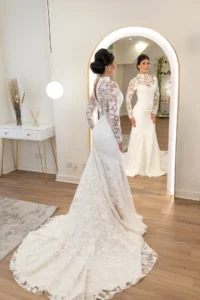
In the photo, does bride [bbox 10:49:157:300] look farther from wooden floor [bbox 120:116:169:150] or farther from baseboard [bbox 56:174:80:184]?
baseboard [bbox 56:174:80:184]

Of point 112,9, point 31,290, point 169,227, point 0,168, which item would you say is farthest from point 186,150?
point 0,168

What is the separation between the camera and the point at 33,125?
4117 mm

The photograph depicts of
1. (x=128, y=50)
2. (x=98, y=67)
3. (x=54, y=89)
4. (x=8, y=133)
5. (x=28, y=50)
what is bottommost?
(x=8, y=133)

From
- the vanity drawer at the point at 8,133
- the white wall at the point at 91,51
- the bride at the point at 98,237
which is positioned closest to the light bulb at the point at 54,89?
the white wall at the point at 91,51

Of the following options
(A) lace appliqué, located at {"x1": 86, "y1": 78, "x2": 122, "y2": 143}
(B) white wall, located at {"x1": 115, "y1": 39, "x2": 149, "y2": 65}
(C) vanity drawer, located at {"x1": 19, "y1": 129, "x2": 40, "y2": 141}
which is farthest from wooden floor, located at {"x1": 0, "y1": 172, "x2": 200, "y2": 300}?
(B) white wall, located at {"x1": 115, "y1": 39, "x2": 149, "y2": 65}

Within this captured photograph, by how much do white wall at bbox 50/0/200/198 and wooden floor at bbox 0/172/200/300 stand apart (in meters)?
0.33

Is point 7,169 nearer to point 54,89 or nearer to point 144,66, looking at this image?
point 54,89

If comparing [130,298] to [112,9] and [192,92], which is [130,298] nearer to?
[192,92]

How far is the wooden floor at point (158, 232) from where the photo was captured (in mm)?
1959

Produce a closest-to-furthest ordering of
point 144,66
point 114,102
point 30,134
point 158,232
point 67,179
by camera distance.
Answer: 1. point 114,102
2. point 158,232
3. point 144,66
4. point 30,134
5. point 67,179

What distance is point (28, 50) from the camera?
397cm

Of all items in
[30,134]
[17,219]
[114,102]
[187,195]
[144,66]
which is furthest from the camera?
[30,134]

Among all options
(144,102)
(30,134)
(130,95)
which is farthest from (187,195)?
(30,134)

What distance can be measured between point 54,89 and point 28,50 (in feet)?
3.07
